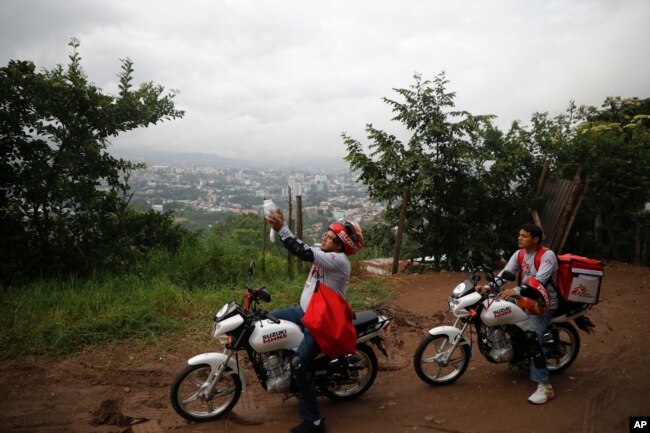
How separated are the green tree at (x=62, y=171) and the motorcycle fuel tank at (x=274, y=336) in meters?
4.72

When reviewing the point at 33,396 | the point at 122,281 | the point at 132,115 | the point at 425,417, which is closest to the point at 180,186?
the point at 132,115

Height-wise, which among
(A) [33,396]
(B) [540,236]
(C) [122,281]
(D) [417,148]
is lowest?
(A) [33,396]

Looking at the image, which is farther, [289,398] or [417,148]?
[417,148]

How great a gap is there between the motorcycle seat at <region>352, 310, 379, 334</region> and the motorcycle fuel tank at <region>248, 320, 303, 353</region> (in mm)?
516

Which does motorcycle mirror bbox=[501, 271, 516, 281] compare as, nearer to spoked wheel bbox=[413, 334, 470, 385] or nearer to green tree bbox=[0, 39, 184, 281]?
spoked wheel bbox=[413, 334, 470, 385]

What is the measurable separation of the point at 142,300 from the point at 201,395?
8.68 feet

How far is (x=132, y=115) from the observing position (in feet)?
24.1

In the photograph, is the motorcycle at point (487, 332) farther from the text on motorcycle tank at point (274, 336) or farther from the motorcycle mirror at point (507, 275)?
the text on motorcycle tank at point (274, 336)

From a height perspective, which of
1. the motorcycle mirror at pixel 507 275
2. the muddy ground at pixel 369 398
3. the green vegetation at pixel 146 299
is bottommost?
the muddy ground at pixel 369 398

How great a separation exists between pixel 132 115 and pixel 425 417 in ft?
22.7

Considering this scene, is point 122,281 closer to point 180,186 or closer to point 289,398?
point 289,398

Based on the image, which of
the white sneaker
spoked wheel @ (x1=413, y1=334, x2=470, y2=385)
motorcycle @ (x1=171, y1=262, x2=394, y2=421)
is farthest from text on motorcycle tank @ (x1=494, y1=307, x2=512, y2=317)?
motorcycle @ (x1=171, y1=262, x2=394, y2=421)

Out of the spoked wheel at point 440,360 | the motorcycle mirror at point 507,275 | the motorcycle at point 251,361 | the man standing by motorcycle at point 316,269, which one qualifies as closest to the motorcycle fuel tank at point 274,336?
the motorcycle at point 251,361

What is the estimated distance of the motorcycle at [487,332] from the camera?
392 cm
